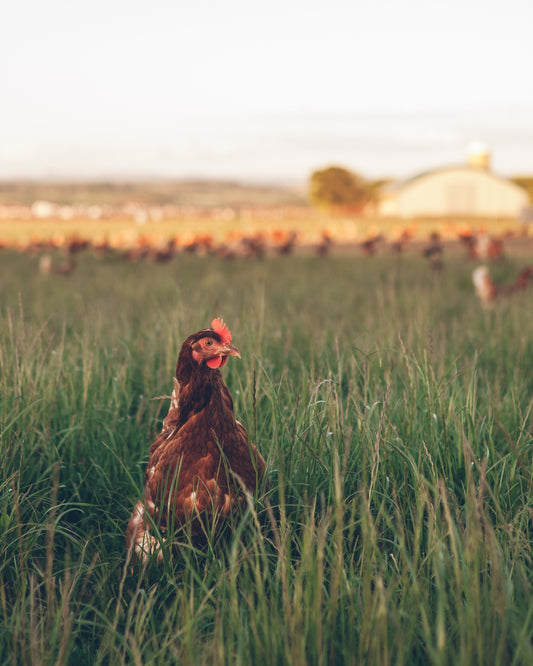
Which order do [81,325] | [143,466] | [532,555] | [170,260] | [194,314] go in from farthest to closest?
1. [170,260]
2. [81,325]
3. [194,314]
4. [143,466]
5. [532,555]

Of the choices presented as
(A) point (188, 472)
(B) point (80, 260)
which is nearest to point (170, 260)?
(B) point (80, 260)

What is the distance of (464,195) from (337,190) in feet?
84.8

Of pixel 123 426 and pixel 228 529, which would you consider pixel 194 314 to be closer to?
pixel 123 426

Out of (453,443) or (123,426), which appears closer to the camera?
(453,443)

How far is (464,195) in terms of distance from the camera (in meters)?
53.8

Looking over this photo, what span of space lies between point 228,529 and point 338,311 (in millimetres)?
4558

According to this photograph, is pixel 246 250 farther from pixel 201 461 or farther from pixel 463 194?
pixel 463 194

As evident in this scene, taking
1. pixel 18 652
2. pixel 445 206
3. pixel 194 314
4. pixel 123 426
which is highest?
pixel 445 206

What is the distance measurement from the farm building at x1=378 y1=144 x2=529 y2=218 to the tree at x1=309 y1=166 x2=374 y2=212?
22812 mm

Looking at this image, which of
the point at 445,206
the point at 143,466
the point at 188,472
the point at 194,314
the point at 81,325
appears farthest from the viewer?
the point at 445,206

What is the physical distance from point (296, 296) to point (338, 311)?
1.51m

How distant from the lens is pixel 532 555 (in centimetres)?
190

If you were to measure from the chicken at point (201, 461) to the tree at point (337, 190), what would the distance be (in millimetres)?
77374

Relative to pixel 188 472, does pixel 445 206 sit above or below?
above
